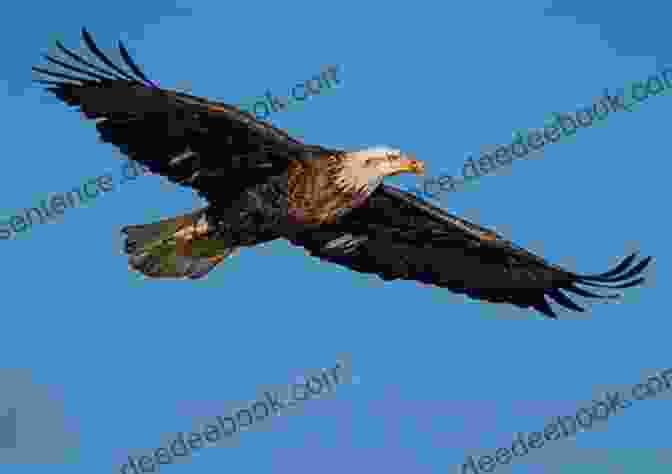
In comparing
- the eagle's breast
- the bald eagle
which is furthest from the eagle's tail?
the eagle's breast

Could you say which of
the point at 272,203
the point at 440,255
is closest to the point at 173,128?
the point at 272,203

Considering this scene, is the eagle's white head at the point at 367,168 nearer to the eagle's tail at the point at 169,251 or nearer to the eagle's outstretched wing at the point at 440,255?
the eagle's outstretched wing at the point at 440,255

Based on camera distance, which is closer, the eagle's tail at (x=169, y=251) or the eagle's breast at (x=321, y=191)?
the eagle's breast at (x=321, y=191)

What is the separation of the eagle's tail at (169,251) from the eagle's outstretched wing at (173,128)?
2.09 feet

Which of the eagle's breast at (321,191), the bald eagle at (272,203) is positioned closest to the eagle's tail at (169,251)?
the bald eagle at (272,203)

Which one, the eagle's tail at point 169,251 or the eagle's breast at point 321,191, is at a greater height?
the eagle's tail at point 169,251

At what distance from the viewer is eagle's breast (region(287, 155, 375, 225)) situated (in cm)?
1160

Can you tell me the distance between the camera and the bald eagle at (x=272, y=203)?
11.5 m

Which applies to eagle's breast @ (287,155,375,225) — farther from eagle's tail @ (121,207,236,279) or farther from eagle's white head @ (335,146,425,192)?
eagle's tail @ (121,207,236,279)

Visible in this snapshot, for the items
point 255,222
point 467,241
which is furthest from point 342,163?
point 467,241

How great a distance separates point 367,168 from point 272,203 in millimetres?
804

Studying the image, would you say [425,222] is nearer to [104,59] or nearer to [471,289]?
[471,289]

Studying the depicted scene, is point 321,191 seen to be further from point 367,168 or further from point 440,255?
point 440,255

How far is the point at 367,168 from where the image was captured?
11.6 m
